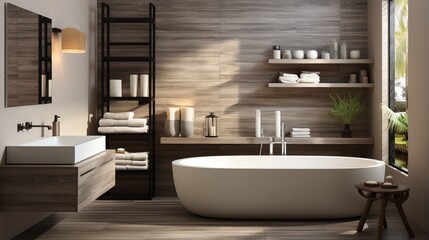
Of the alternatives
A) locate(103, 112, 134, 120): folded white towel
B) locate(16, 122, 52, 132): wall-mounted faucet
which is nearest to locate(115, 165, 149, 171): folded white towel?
locate(103, 112, 134, 120): folded white towel

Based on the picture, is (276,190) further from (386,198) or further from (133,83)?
(133,83)

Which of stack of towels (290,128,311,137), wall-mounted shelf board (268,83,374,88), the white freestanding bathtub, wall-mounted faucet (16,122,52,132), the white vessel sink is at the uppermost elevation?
wall-mounted shelf board (268,83,374,88)

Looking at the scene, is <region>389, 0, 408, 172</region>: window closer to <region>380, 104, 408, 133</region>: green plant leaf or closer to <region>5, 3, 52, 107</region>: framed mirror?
<region>380, 104, 408, 133</region>: green plant leaf

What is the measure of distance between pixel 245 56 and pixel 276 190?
217 cm

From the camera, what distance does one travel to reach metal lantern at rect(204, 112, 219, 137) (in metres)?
7.82

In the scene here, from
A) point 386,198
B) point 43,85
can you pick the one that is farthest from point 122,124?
point 386,198

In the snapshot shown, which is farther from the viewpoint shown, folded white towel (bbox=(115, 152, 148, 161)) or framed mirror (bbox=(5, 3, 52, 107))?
folded white towel (bbox=(115, 152, 148, 161))

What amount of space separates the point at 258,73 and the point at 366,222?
234 cm

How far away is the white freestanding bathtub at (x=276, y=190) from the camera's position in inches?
245

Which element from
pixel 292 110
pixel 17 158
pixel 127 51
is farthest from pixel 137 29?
pixel 17 158

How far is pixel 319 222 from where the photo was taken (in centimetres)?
630

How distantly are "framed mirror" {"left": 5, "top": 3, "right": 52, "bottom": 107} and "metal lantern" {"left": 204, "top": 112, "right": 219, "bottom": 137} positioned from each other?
7.13 ft

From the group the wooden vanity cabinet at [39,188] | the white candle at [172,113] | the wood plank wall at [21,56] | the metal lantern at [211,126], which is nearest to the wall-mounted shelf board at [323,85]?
the metal lantern at [211,126]

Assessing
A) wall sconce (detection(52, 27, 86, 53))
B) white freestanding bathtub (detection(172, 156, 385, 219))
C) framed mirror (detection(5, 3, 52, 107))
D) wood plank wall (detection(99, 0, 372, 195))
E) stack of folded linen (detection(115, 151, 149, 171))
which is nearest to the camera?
framed mirror (detection(5, 3, 52, 107))
